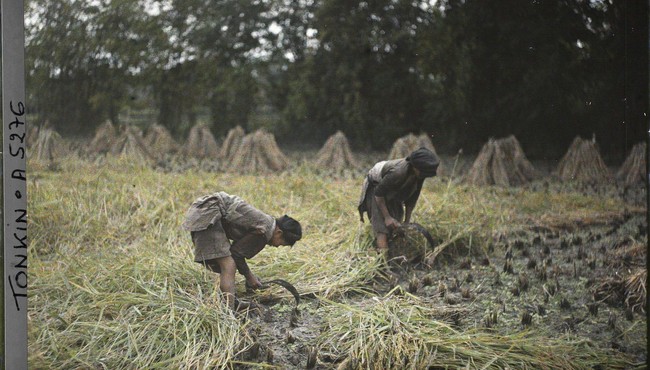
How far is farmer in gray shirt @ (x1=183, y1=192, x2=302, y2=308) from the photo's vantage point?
4172 mm

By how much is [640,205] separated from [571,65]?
0.99 meters

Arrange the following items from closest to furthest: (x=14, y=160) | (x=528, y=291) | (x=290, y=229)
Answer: (x=528, y=291), (x=290, y=229), (x=14, y=160)

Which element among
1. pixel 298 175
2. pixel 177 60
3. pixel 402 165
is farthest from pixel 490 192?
pixel 177 60

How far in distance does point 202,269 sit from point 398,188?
4.55ft

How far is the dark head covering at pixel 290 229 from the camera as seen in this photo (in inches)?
167

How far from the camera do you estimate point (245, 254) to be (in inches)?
165

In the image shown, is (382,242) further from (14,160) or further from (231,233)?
(14,160)

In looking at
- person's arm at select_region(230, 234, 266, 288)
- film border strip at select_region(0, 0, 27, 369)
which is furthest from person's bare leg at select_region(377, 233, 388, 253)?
film border strip at select_region(0, 0, 27, 369)

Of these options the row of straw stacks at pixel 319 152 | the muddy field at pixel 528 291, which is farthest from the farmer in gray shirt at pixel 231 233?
the row of straw stacks at pixel 319 152

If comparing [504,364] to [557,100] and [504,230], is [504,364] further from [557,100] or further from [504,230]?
[557,100]

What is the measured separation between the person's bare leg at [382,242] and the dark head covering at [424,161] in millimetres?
476

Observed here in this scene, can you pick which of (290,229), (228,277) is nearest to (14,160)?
(228,277)

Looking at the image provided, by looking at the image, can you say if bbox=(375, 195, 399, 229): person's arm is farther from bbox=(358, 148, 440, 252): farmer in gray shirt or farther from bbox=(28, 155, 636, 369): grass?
bbox=(28, 155, 636, 369): grass

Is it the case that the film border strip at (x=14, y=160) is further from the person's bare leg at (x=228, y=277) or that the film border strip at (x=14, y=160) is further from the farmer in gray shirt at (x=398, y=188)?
the farmer in gray shirt at (x=398, y=188)
